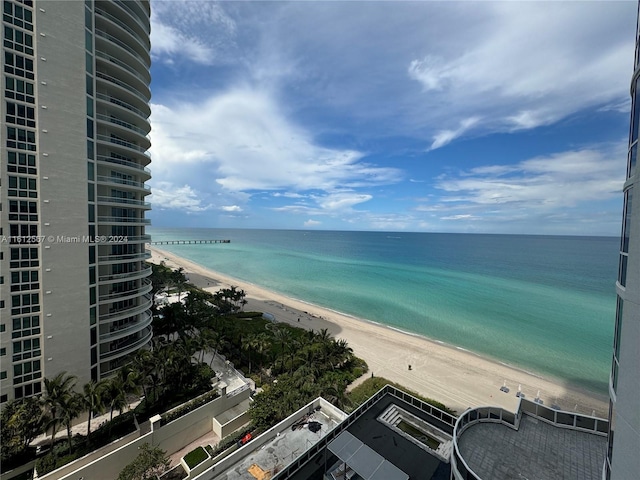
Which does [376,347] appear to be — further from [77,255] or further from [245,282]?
[245,282]

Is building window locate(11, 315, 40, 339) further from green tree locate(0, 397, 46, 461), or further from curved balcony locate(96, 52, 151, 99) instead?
curved balcony locate(96, 52, 151, 99)

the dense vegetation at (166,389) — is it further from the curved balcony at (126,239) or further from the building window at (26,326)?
the curved balcony at (126,239)

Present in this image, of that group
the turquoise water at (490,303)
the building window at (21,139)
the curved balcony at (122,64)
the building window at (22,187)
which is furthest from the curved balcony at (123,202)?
the turquoise water at (490,303)

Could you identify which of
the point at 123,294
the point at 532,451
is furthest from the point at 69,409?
the point at 532,451

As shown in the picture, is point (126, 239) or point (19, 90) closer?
point (19, 90)

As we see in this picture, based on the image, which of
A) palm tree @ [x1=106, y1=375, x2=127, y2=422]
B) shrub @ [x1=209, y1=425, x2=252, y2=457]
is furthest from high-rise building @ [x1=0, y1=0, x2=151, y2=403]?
shrub @ [x1=209, y1=425, x2=252, y2=457]

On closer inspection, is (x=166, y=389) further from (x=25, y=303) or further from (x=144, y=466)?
(x=25, y=303)
